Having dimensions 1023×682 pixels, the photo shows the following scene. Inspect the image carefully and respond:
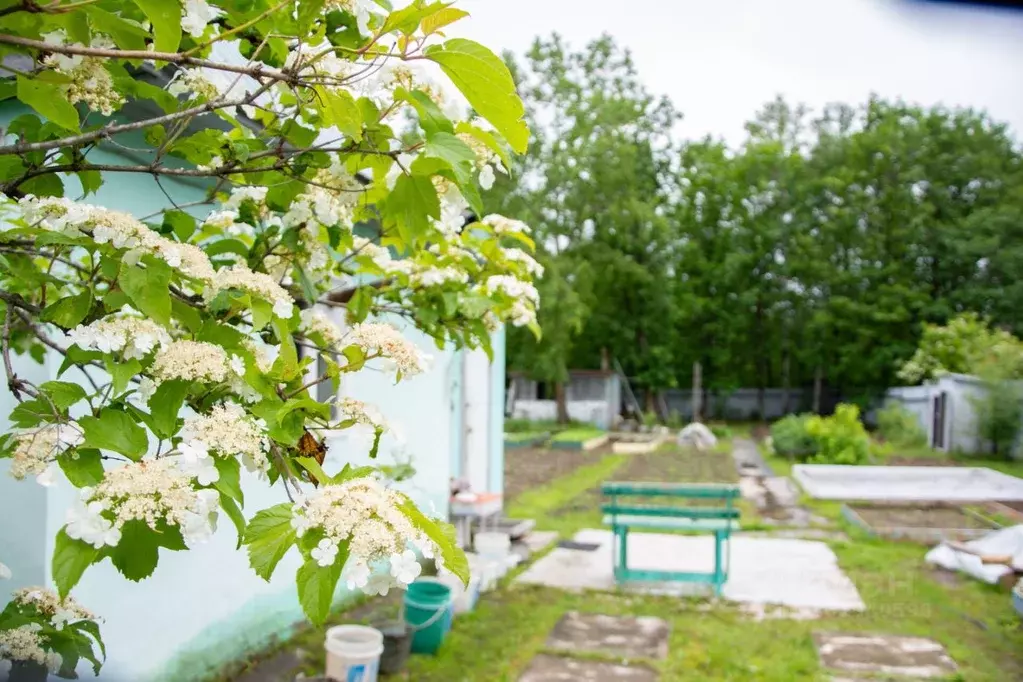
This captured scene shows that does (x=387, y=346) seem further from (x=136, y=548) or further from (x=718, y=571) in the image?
(x=718, y=571)

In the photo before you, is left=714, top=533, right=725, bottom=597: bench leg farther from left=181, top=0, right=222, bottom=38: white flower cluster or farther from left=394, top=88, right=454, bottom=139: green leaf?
left=181, top=0, right=222, bottom=38: white flower cluster

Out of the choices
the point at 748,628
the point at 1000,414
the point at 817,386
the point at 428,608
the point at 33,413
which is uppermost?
the point at 33,413

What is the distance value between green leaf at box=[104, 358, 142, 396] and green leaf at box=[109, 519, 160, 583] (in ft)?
0.69

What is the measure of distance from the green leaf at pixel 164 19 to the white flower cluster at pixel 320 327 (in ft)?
2.93

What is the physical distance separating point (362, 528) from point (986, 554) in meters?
7.60

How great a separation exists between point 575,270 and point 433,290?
2114cm

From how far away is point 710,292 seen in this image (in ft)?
102

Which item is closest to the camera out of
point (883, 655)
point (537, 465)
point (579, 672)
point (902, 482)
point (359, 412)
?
point (359, 412)

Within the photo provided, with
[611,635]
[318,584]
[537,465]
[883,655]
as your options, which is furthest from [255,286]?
[537,465]

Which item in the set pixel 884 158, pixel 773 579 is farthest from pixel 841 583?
pixel 884 158

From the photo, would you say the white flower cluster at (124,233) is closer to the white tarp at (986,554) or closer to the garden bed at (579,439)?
the white tarp at (986,554)

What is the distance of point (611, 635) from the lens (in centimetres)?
586

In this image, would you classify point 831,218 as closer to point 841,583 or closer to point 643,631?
point 841,583

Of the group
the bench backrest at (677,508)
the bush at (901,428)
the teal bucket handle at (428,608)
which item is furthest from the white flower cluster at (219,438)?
the bush at (901,428)
